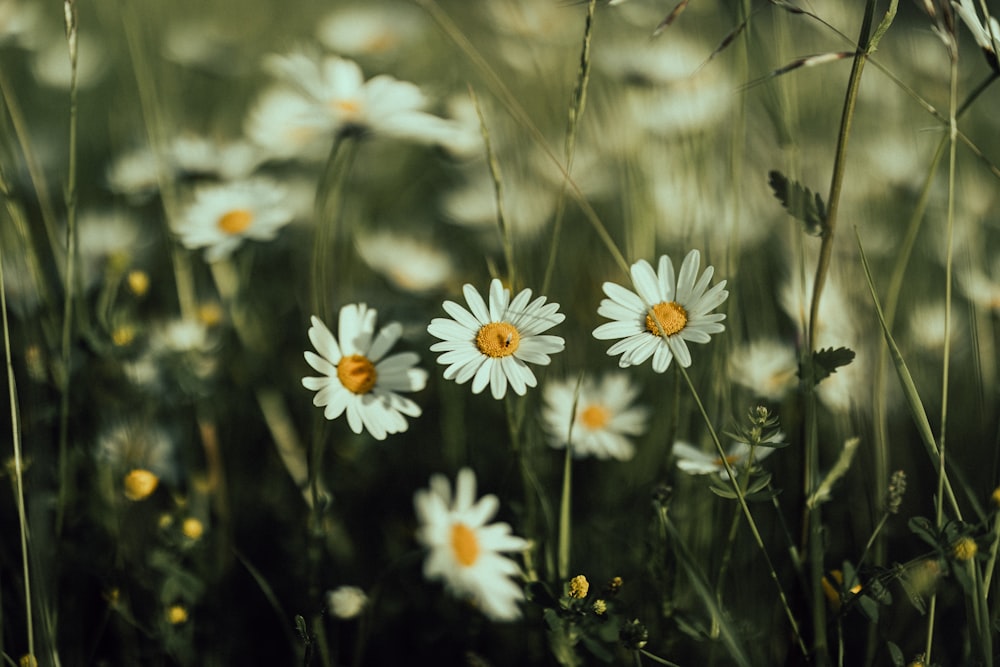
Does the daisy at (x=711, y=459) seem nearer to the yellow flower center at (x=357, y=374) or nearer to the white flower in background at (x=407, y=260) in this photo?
the yellow flower center at (x=357, y=374)

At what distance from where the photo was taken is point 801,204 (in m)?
0.63

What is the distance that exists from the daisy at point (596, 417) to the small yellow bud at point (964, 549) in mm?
405

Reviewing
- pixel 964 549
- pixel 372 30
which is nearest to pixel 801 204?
pixel 964 549

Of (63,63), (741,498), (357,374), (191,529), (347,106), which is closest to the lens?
(741,498)

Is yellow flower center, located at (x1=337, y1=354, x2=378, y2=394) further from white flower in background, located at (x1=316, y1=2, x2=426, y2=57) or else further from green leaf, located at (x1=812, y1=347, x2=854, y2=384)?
white flower in background, located at (x1=316, y1=2, x2=426, y2=57)

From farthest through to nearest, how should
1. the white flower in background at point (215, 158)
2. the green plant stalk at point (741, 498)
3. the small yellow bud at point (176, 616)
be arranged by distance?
the white flower in background at point (215, 158) → the small yellow bud at point (176, 616) → the green plant stalk at point (741, 498)

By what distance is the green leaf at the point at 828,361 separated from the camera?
0.62m

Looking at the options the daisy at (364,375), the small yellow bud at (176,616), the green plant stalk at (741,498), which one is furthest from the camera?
the small yellow bud at (176,616)

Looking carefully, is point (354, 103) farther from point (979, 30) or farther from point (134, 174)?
point (979, 30)

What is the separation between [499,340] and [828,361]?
26 cm

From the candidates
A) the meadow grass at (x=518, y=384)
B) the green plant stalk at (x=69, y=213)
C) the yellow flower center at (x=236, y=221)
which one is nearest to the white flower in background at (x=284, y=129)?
the meadow grass at (x=518, y=384)

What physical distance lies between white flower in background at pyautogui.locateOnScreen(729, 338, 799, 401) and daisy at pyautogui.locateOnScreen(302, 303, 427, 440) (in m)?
0.44

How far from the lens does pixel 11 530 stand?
0.95 meters

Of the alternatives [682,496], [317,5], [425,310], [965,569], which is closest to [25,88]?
[317,5]
